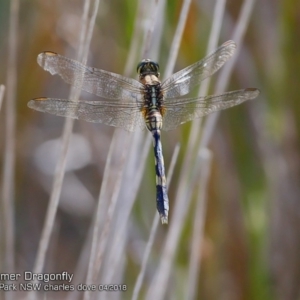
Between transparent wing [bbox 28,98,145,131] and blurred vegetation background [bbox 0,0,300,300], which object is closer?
transparent wing [bbox 28,98,145,131]

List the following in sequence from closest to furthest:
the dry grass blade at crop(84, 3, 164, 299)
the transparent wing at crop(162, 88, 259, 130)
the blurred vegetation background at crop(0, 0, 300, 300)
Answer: the dry grass blade at crop(84, 3, 164, 299) → the transparent wing at crop(162, 88, 259, 130) → the blurred vegetation background at crop(0, 0, 300, 300)

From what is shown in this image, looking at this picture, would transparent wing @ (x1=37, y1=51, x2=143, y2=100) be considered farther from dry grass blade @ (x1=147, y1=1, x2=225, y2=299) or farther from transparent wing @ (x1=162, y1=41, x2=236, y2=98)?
dry grass blade @ (x1=147, y1=1, x2=225, y2=299)

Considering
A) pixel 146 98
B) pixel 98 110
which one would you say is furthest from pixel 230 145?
pixel 98 110

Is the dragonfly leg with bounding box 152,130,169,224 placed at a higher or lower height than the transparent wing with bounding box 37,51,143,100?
lower

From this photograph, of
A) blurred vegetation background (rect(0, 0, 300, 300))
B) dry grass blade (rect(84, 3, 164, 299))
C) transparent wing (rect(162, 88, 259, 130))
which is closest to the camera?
dry grass blade (rect(84, 3, 164, 299))

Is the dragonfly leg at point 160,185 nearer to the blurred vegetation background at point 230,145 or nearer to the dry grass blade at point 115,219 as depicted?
the dry grass blade at point 115,219

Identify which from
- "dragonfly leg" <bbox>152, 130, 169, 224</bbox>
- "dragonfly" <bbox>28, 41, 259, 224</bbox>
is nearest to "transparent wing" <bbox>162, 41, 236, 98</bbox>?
"dragonfly" <bbox>28, 41, 259, 224</bbox>

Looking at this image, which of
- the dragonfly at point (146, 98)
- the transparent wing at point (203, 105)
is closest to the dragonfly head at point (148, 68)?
the dragonfly at point (146, 98)

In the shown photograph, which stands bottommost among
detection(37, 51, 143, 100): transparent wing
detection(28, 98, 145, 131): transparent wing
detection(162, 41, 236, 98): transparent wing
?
detection(28, 98, 145, 131): transparent wing
